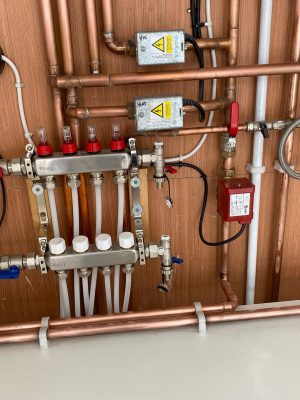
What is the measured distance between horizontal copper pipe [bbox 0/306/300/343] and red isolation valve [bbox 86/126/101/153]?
0.42m

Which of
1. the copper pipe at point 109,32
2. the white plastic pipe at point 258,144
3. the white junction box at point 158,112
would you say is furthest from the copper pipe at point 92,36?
the white plastic pipe at point 258,144

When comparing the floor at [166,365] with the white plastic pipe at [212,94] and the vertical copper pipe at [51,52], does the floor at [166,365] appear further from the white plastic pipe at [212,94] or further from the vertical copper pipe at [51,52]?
the vertical copper pipe at [51,52]

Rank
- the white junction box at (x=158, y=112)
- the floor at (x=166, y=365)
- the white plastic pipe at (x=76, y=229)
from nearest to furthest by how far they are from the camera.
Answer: the floor at (x=166, y=365) → the white junction box at (x=158, y=112) → the white plastic pipe at (x=76, y=229)

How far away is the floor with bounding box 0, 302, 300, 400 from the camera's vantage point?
2.60 ft

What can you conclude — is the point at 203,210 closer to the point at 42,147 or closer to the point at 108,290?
the point at 108,290

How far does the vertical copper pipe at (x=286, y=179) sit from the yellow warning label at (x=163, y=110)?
0.34 meters

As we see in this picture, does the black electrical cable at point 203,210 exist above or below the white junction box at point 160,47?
below

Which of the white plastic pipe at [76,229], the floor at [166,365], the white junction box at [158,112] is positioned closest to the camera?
the floor at [166,365]

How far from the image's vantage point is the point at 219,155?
109 cm

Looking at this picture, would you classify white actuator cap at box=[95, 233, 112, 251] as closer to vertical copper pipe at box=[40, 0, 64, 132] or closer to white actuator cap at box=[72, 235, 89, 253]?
white actuator cap at box=[72, 235, 89, 253]

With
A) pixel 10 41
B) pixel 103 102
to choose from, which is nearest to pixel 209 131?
pixel 103 102

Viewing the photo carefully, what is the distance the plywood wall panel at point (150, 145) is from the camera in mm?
940

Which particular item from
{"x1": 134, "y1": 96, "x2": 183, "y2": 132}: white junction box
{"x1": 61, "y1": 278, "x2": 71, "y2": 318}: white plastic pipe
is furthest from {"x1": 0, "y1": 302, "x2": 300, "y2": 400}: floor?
{"x1": 134, "y1": 96, "x2": 183, "y2": 132}: white junction box

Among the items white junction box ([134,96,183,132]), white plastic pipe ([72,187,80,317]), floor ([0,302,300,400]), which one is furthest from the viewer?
white plastic pipe ([72,187,80,317])
